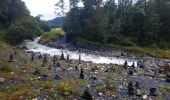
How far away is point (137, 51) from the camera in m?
71.4

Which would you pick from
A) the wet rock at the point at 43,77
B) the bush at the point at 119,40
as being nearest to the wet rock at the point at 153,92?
the wet rock at the point at 43,77

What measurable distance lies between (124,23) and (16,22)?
2631 cm

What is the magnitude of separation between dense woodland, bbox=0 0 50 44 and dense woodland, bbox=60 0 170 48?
1062cm

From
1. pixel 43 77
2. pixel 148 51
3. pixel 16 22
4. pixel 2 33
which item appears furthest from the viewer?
pixel 2 33

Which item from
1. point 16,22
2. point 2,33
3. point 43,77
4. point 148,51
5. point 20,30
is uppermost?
point 16,22

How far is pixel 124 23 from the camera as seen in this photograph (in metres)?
85.9

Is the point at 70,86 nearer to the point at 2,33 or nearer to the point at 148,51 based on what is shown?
the point at 148,51

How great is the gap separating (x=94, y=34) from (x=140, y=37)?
1082 cm

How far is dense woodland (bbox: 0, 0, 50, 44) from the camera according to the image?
81.9 meters

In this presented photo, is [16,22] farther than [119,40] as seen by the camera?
Yes

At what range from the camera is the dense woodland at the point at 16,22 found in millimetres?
81938

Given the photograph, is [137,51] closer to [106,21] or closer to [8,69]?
[106,21]

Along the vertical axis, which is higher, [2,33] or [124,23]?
[124,23]

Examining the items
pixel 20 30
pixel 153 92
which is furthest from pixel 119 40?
pixel 153 92
